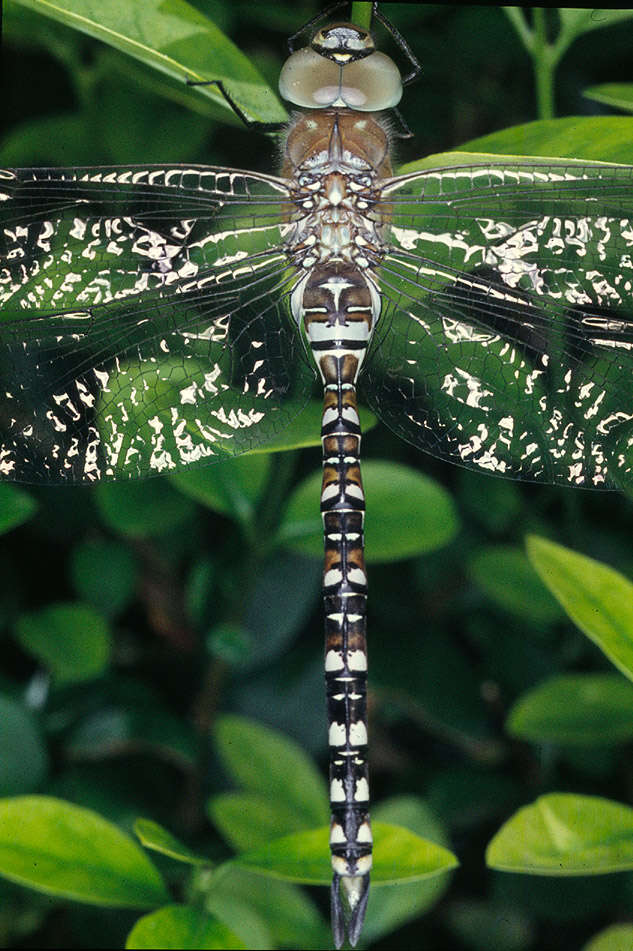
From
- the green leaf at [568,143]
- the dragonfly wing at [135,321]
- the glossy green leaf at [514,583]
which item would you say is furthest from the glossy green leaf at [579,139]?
the glossy green leaf at [514,583]

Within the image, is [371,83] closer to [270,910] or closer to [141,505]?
[141,505]

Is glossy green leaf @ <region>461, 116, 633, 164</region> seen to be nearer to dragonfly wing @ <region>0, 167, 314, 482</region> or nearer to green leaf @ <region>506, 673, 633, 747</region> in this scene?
dragonfly wing @ <region>0, 167, 314, 482</region>

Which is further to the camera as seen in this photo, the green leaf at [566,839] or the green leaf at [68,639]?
the green leaf at [68,639]

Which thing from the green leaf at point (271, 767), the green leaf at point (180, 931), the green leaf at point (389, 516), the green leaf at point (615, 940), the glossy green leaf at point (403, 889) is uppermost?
the green leaf at point (389, 516)

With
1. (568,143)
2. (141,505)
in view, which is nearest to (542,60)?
(568,143)

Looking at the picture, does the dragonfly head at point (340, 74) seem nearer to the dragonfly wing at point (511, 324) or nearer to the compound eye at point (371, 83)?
the compound eye at point (371, 83)

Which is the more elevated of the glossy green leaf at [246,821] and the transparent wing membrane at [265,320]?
the transparent wing membrane at [265,320]

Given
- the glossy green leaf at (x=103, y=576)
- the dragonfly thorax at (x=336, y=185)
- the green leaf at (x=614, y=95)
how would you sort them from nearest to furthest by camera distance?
the green leaf at (x=614, y=95) < the dragonfly thorax at (x=336, y=185) < the glossy green leaf at (x=103, y=576)
